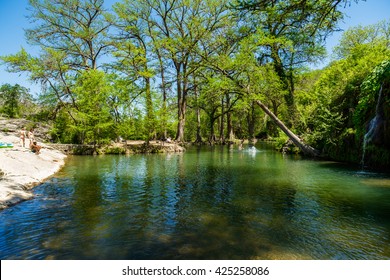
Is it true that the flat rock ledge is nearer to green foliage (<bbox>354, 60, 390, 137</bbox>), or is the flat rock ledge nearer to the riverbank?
the riverbank

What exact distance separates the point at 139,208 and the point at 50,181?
742cm

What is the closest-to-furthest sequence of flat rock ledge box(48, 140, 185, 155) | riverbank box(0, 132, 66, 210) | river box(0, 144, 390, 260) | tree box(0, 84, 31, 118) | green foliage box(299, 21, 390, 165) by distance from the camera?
river box(0, 144, 390, 260)
riverbank box(0, 132, 66, 210)
green foliage box(299, 21, 390, 165)
flat rock ledge box(48, 140, 185, 155)
tree box(0, 84, 31, 118)

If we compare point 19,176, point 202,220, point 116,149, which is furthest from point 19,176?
point 116,149

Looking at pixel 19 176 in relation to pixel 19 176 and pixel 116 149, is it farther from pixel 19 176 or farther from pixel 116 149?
pixel 116 149

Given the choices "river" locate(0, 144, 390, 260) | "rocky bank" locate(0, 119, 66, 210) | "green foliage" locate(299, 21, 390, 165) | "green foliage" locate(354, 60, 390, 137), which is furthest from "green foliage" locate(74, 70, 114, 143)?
"green foliage" locate(354, 60, 390, 137)

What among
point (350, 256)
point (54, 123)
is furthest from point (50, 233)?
point (54, 123)

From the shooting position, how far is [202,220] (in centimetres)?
805

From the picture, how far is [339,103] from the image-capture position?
23578mm

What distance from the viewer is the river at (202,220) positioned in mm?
6023

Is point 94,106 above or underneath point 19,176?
above

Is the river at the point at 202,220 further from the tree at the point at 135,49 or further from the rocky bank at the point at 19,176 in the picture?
the tree at the point at 135,49

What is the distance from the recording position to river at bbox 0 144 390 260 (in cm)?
602

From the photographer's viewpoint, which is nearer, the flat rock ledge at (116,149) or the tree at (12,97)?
the flat rock ledge at (116,149)

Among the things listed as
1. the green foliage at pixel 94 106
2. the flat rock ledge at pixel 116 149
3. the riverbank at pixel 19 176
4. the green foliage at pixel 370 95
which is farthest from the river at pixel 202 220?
the green foliage at pixel 94 106
